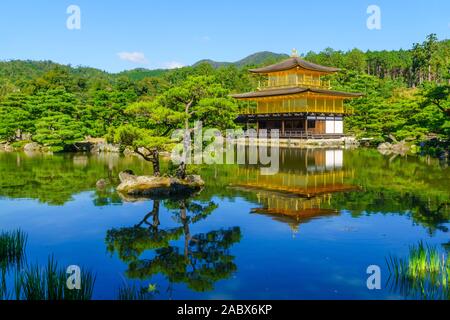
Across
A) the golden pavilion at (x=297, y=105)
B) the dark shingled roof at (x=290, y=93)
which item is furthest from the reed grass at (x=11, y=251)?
the dark shingled roof at (x=290, y=93)

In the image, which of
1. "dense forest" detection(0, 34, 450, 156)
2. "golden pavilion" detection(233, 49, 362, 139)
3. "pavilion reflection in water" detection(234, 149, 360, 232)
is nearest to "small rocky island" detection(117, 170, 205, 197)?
"dense forest" detection(0, 34, 450, 156)

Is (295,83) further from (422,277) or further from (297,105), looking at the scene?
(422,277)

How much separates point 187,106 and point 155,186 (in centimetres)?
415

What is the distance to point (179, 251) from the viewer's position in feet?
35.2

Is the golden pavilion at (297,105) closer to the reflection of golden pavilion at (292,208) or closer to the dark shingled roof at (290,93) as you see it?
the dark shingled roof at (290,93)

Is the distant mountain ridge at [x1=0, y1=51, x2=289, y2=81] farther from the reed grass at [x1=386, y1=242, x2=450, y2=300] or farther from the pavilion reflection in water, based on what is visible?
the reed grass at [x1=386, y1=242, x2=450, y2=300]

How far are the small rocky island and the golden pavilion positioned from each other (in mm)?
26669

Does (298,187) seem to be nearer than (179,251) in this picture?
No

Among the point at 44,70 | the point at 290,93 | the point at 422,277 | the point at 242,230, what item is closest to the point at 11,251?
the point at 242,230

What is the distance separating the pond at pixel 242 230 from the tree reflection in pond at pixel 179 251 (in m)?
0.03

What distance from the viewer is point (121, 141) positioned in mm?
19094

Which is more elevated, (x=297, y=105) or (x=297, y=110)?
(x=297, y=105)

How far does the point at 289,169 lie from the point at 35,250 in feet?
55.9
